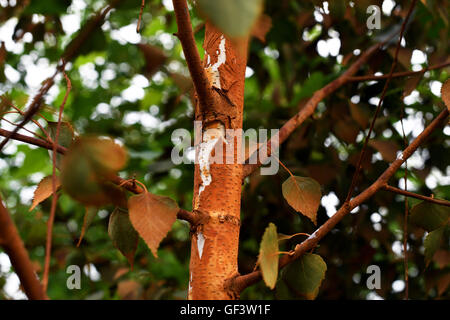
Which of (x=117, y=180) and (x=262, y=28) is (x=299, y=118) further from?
(x=117, y=180)

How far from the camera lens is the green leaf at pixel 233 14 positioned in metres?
0.20

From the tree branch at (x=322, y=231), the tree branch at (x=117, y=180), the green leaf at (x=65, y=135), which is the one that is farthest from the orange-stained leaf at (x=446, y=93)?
the green leaf at (x=65, y=135)

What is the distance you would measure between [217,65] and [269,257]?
0.28 metres

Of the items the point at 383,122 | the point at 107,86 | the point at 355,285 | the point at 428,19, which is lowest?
the point at 355,285

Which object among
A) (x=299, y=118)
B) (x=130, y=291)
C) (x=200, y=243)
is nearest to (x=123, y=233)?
(x=200, y=243)

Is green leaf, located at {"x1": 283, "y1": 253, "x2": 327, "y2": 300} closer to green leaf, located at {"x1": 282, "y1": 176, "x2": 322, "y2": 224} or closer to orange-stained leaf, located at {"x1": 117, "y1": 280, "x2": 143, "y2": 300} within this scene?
green leaf, located at {"x1": 282, "y1": 176, "x2": 322, "y2": 224}

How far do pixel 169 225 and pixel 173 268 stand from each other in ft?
3.36

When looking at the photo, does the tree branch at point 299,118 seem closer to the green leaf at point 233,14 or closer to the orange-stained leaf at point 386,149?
the orange-stained leaf at point 386,149

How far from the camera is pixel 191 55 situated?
439mm

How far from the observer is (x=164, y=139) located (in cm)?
124

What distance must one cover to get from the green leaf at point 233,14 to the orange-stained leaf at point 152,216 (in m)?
0.23

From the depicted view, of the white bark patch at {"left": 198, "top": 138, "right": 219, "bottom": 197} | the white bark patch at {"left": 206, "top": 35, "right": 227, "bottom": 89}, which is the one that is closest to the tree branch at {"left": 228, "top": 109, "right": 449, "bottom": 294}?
the white bark patch at {"left": 198, "top": 138, "right": 219, "bottom": 197}
